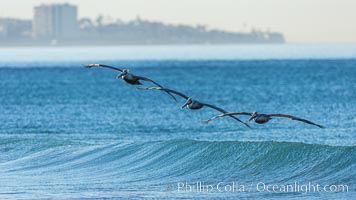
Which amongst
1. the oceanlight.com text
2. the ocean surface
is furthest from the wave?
the oceanlight.com text

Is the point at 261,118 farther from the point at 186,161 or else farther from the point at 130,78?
the point at 186,161

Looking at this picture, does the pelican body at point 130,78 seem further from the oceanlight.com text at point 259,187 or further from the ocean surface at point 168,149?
the oceanlight.com text at point 259,187

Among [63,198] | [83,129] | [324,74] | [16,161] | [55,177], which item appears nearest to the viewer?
[63,198]

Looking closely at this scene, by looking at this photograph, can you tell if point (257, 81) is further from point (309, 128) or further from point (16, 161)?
point (16, 161)

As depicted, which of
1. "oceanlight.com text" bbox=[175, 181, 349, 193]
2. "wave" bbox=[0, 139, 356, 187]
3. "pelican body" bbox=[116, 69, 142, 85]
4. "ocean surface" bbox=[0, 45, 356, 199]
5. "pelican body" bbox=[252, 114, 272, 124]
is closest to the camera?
"pelican body" bbox=[116, 69, 142, 85]

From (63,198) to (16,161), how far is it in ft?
26.8

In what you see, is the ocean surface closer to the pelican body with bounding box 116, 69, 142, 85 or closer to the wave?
the wave

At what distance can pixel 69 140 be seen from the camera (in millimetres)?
42625

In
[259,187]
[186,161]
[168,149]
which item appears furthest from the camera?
[168,149]

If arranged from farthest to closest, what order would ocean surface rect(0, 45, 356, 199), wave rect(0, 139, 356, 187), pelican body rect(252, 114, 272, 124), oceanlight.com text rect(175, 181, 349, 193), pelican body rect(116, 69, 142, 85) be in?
wave rect(0, 139, 356, 187) → ocean surface rect(0, 45, 356, 199) → oceanlight.com text rect(175, 181, 349, 193) → pelican body rect(252, 114, 272, 124) → pelican body rect(116, 69, 142, 85)

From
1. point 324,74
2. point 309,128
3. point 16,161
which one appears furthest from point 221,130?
point 324,74

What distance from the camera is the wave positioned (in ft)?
105

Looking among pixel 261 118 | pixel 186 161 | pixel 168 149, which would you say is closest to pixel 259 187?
pixel 186 161

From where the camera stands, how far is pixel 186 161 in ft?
113
